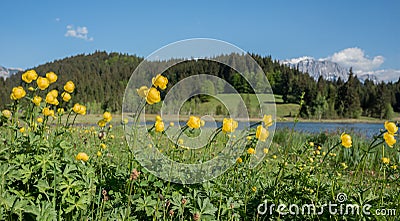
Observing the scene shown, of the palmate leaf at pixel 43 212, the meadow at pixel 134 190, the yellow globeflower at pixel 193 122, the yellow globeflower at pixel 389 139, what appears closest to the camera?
the palmate leaf at pixel 43 212

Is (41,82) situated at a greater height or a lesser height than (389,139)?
greater

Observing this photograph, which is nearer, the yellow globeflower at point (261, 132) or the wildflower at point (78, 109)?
the yellow globeflower at point (261, 132)

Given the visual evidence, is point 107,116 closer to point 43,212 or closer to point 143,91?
point 143,91

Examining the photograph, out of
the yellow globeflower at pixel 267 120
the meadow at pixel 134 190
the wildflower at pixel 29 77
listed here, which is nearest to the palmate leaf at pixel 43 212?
the meadow at pixel 134 190

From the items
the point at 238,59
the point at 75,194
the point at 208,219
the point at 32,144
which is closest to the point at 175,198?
the point at 208,219

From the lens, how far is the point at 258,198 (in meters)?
2.18

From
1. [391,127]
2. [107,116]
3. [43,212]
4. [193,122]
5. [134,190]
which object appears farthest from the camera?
[107,116]

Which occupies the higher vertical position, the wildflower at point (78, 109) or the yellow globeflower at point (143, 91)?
the yellow globeflower at point (143, 91)

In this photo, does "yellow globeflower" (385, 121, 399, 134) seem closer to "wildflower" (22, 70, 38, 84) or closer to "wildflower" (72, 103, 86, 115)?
"wildflower" (72, 103, 86, 115)

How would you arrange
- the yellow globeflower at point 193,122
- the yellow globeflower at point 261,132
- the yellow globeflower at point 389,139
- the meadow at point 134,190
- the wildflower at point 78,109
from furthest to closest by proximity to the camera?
the wildflower at point 78,109, the yellow globeflower at point 261,132, the yellow globeflower at point 193,122, the yellow globeflower at point 389,139, the meadow at point 134,190

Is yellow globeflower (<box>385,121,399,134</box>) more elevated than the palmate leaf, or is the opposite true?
yellow globeflower (<box>385,121,399,134</box>)

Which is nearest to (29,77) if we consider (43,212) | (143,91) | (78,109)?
(78,109)

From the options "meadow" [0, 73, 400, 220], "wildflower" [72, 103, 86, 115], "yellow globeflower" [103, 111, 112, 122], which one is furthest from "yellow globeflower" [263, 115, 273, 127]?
"wildflower" [72, 103, 86, 115]

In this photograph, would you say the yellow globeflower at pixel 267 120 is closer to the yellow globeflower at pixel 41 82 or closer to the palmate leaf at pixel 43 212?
the palmate leaf at pixel 43 212
